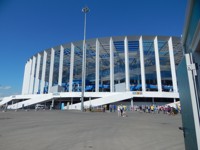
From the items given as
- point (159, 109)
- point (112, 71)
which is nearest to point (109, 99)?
point (112, 71)

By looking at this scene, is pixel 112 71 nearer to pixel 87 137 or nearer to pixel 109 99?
pixel 109 99

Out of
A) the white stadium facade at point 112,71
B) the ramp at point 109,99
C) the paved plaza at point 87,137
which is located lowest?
the paved plaza at point 87,137

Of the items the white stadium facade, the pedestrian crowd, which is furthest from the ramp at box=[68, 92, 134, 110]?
the pedestrian crowd

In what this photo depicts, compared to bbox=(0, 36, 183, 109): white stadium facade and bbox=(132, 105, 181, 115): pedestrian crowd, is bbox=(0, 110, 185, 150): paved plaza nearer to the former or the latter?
bbox=(132, 105, 181, 115): pedestrian crowd

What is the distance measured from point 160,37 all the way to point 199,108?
4284 centimetres

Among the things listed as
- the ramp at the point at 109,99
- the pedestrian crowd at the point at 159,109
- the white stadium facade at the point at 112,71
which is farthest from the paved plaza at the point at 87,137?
the white stadium facade at the point at 112,71

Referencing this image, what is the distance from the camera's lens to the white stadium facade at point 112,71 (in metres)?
40.5

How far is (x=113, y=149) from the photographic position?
16.8 feet

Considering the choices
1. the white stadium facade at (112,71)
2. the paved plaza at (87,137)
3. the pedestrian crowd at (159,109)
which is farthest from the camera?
the white stadium facade at (112,71)

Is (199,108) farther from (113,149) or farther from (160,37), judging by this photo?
(160,37)

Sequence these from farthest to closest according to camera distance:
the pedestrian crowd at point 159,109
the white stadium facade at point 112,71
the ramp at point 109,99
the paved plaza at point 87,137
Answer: the white stadium facade at point 112,71, the ramp at point 109,99, the pedestrian crowd at point 159,109, the paved plaza at point 87,137

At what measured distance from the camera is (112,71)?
138ft

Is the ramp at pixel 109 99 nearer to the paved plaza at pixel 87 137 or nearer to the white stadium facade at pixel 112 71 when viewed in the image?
the white stadium facade at pixel 112 71

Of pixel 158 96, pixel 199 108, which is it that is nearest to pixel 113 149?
pixel 199 108
